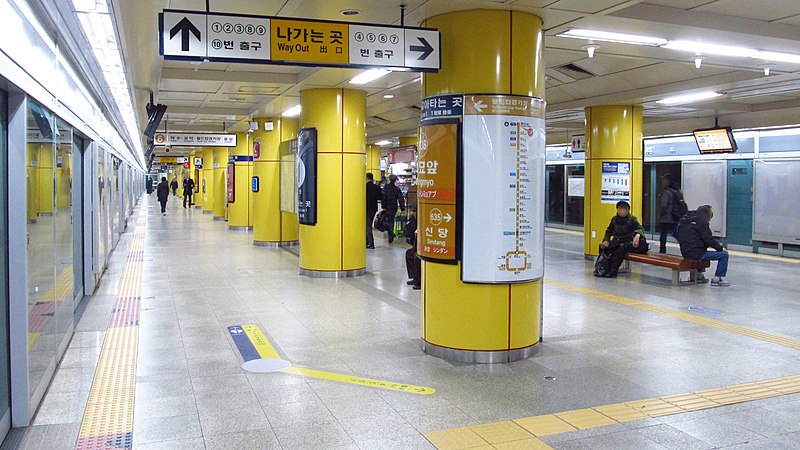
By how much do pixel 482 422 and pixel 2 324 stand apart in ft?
10.3

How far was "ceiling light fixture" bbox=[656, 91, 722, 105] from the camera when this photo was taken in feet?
36.6

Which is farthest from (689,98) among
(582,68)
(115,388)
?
(115,388)

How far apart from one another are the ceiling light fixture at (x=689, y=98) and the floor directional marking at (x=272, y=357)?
8501mm

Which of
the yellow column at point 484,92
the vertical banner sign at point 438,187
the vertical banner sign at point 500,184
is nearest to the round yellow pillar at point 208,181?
the vertical banner sign at point 438,187

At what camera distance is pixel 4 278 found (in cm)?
410

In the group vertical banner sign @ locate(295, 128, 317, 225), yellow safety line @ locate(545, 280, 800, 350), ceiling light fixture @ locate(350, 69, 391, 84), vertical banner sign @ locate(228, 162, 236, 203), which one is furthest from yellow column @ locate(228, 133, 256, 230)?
yellow safety line @ locate(545, 280, 800, 350)

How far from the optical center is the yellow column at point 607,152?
12492 millimetres

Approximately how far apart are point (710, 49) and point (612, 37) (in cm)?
147

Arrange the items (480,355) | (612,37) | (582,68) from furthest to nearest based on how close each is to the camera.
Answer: (582,68) → (612,37) → (480,355)

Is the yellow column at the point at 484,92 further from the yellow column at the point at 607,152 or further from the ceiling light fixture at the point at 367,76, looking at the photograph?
the yellow column at the point at 607,152

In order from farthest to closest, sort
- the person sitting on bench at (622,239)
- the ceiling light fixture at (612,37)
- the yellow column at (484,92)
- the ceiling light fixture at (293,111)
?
the ceiling light fixture at (293,111)
the person sitting on bench at (622,239)
the ceiling light fixture at (612,37)
the yellow column at (484,92)

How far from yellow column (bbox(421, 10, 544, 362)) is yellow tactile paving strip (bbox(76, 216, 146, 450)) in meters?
2.58

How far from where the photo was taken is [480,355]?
5.59 meters

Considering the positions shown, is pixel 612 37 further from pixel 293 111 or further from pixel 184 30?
pixel 293 111
